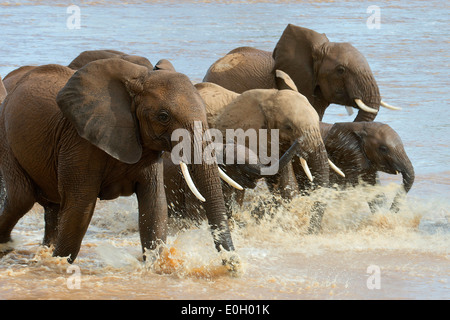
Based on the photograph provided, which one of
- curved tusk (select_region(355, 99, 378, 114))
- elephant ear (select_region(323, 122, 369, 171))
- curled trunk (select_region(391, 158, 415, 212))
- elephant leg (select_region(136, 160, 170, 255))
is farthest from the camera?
curved tusk (select_region(355, 99, 378, 114))

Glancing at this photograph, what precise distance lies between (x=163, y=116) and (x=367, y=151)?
9.48ft

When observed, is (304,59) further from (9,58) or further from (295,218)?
(9,58)

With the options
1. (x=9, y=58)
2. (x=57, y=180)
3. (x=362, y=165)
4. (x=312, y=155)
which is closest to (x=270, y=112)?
(x=312, y=155)

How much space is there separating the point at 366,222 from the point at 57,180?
9.19 ft

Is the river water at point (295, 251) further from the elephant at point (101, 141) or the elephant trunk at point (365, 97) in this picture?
the elephant trunk at point (365, 97)

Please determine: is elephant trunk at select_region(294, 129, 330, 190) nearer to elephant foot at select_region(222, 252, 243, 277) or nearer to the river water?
the river water

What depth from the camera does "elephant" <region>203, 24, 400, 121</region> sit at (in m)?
9.21

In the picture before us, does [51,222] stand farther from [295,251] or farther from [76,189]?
[295,251]

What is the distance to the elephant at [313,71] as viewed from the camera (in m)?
9.21

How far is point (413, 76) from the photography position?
16.4m

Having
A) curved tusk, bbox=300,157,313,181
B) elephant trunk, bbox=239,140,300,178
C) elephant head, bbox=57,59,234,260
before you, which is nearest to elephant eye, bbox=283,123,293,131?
curved tusk, bbox=300,157,313,181

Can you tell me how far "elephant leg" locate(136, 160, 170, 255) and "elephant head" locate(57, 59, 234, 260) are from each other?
13 centimetres

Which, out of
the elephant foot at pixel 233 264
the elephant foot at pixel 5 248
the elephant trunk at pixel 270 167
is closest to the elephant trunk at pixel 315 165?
the elephant trunk at pixel 270 167

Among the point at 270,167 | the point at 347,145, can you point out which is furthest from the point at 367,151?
A: the point at 270,167
